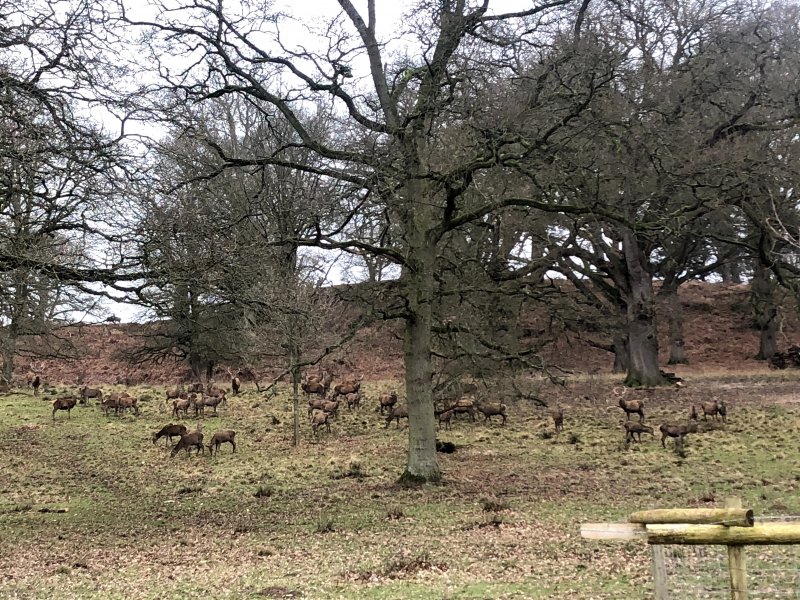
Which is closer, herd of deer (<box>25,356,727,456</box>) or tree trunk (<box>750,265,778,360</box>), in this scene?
herd of deer (<box>25,356,727,456</box>)

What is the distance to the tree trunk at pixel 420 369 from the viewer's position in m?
13.7

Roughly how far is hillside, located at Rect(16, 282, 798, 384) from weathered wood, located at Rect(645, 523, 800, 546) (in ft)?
98.9

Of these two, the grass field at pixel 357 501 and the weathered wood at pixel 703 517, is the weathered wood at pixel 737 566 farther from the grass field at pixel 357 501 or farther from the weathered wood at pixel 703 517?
the grass field at pixel 357 501

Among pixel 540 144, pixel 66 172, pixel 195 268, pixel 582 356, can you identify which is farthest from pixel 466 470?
pixel 582 356

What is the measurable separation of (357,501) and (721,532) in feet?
30.2

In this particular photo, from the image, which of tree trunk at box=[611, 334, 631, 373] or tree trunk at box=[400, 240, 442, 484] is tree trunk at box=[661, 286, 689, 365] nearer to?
tree trunk at box=[611, 334, 631, 373]

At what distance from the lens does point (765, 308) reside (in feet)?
102

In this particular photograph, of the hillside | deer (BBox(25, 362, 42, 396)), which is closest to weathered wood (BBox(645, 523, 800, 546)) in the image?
deer (BBox(25, 362, 42, 396))

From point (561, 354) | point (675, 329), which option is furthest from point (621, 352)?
point (561, 354)

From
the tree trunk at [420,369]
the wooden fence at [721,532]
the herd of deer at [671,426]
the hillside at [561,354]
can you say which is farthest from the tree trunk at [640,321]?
the wooden fence at [721,532]

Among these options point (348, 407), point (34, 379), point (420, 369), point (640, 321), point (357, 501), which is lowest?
point (357, 501)

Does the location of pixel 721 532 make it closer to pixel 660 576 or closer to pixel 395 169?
pixel 660 576

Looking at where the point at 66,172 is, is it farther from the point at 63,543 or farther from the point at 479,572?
the point at 479,572

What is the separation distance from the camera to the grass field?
8148 mm
